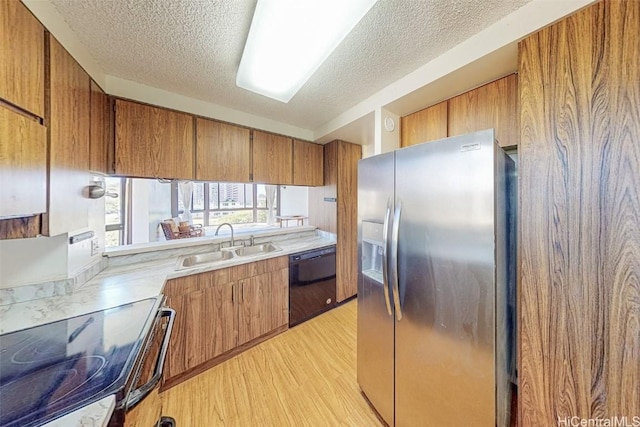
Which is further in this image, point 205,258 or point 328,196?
point 328,196

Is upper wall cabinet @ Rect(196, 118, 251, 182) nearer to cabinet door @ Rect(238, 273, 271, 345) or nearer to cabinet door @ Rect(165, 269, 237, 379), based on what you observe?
cabinet door @ Rect(165, 269, 237, 379)

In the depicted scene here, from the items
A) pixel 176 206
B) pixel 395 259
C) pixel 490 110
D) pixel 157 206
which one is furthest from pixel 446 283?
pixel 176 206

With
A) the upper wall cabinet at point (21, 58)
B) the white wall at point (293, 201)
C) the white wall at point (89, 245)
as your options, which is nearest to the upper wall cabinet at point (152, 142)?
the white wall at point (89, 245)

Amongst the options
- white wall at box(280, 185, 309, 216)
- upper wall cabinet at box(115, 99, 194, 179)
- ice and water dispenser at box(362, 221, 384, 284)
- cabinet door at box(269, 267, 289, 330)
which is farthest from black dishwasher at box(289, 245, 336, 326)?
white wall at box(280, 185, 309, 216)

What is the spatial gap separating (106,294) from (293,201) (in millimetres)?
4863

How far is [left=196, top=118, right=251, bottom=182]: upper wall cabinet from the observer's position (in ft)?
6.33

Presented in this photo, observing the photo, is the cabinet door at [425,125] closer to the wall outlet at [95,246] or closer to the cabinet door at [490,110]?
the cabinet door at [490,110]

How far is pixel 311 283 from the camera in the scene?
8.23 ft

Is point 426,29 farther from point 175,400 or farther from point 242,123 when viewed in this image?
point 175,400

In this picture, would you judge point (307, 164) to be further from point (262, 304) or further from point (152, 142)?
point (262, 304)

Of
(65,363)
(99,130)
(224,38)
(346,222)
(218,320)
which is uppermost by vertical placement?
(224,38)

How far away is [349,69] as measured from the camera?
1.52m

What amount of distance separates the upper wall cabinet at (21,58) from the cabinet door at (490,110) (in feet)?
7.27

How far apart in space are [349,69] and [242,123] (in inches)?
52.2
